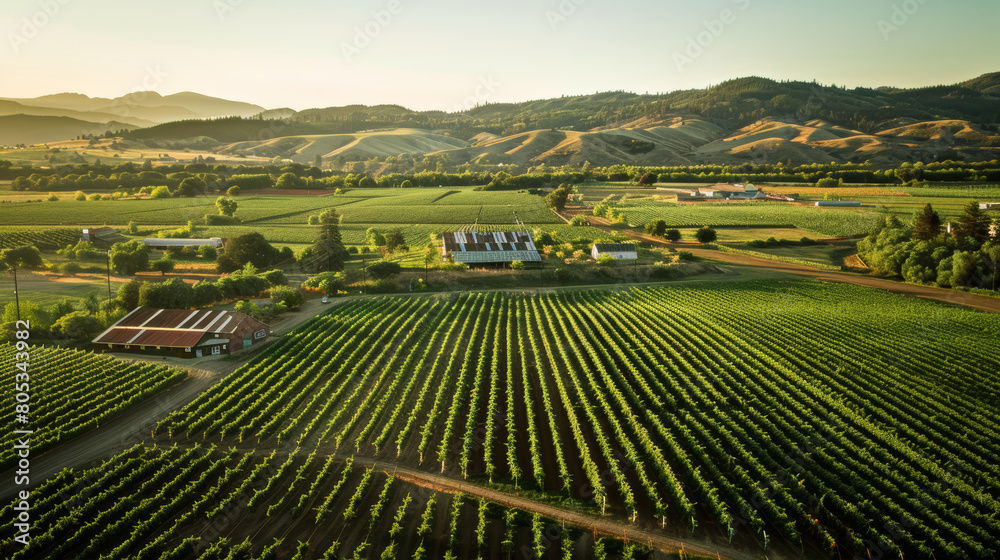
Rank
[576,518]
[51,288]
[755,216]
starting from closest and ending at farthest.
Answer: [576,518] → [51,288] → [755,216]

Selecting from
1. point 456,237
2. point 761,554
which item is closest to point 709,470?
point 761,554

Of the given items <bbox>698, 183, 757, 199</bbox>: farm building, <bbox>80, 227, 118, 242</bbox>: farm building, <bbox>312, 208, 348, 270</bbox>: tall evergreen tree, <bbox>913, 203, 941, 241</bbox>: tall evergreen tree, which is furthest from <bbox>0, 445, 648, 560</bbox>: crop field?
<bbox>698, 183, 757, 199</bbox>: farm building

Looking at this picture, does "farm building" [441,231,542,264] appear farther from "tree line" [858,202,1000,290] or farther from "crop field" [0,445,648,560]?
"crop field" [0,445,648,560]

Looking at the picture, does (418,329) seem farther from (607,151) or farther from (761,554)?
(607,151)

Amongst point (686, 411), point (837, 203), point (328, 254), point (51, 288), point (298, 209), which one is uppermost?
point (837, 203)

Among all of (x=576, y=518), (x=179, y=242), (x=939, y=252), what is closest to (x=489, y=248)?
(x=179, y=242)

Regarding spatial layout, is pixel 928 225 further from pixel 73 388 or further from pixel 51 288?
pixel 51 288
